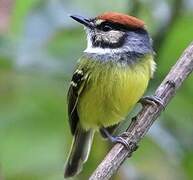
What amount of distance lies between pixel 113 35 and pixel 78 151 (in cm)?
84

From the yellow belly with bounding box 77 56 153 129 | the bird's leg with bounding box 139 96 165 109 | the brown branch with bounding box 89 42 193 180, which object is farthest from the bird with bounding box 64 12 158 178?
the brown branch with bounding box 89 42 193 180

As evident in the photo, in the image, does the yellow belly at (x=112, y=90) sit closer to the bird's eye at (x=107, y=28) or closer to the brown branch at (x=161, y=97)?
the bird's eye at (x=107, y=28)

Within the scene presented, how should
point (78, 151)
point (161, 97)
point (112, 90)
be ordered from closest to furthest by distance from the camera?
point (161, 97) → point (112, 90) → point (78, 151)

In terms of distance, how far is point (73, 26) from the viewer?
6000 millimetres

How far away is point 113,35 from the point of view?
19.1ft

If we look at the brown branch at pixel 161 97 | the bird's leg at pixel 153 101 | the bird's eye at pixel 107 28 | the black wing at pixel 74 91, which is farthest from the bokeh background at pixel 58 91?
the brown branch at pixel 161 97

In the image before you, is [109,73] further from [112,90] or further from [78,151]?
[78,151]

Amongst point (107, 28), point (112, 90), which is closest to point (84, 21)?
point (107, 28)

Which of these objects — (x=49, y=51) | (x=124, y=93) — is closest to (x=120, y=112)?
(x=124, y=93)

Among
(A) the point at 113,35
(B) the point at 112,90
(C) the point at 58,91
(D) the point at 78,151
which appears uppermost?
(A) the point at 113,35

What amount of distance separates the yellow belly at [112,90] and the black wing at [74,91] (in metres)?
0.03

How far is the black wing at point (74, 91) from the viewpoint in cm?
576

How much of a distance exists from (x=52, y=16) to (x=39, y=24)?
0.09 metres

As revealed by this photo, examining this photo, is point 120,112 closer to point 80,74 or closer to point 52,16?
point 80,74
